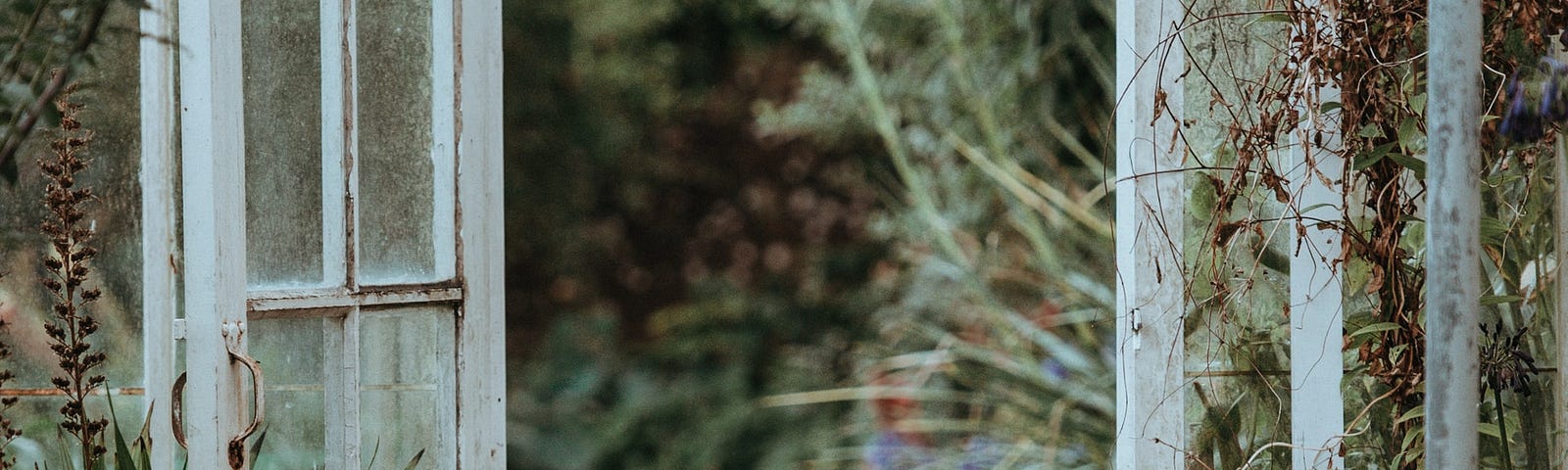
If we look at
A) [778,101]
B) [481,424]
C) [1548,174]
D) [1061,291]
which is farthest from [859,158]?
[1548,174]

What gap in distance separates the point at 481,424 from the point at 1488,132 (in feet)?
4.47

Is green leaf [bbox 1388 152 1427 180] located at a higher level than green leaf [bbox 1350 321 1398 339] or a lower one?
higher

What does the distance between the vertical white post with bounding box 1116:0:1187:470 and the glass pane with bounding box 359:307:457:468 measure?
934 mm

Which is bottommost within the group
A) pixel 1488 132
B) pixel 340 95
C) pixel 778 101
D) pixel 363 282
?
pixel 363 282

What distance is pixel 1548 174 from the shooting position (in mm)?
1567

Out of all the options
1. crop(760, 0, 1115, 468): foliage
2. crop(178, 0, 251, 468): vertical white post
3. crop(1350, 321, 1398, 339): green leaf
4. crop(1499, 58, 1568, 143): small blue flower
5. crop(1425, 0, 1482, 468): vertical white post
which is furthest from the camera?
crop(760, 0, 1115, 468): foliage

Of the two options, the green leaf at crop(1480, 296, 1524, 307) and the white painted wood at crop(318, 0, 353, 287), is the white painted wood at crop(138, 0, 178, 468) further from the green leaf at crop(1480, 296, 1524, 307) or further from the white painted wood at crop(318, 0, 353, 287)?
the green leaf at crop(1480, 296, 1524, 307)

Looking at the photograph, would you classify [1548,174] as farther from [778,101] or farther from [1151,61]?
[778,101]

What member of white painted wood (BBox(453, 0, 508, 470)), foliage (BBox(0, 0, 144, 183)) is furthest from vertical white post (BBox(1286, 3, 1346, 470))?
foliage (BBox(0, 0, 144, 183))

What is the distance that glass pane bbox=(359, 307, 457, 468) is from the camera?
1765mm

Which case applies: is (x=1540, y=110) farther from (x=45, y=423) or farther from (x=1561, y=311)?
(x=45, y=423)

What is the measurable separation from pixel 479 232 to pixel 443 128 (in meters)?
0.16

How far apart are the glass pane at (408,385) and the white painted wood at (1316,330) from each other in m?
1.14

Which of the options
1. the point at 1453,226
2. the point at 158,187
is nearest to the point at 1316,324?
the point at 1453,226
